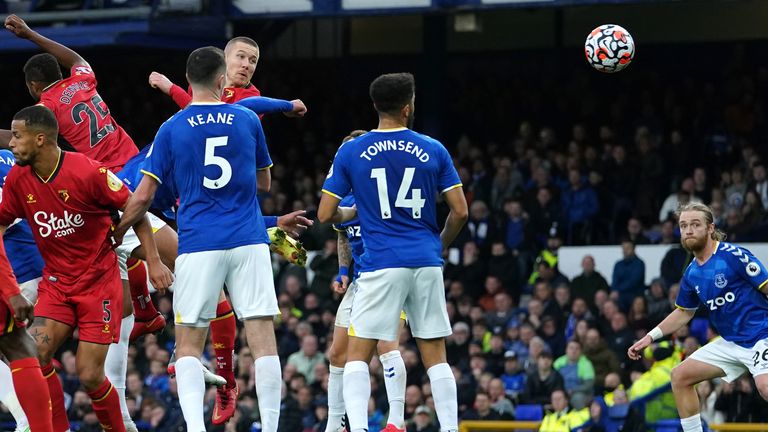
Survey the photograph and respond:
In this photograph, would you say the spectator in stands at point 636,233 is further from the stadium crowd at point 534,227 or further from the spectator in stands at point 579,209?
the spectator in stands at point 579,209

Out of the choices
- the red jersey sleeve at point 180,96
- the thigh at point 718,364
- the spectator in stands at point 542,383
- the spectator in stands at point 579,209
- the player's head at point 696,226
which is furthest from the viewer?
the spectator in stands at point 579,209

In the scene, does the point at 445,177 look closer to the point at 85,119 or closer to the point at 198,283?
the point at 198,283

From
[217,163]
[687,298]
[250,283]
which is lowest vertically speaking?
[687,298]

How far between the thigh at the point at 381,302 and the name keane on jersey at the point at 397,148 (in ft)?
2.52

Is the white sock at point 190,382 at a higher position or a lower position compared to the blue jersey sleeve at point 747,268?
lower

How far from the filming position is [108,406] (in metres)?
10.3

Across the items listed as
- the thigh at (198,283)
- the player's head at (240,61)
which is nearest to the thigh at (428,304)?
the thigh at (198,283)

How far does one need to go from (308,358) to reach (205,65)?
10.3 metres

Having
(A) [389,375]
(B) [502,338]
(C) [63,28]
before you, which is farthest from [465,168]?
(A) [389,375]

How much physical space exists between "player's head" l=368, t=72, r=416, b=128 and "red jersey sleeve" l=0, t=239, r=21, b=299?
2.72 meters

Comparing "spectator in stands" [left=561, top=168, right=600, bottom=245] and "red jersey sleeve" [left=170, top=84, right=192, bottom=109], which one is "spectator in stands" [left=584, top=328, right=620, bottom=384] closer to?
"spectator in stands" [left=561, top=168, right=600, bottom=245]

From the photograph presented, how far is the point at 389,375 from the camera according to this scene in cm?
1107

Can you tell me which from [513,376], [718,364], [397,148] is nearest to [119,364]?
[397,148]

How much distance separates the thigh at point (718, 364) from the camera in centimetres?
1205
